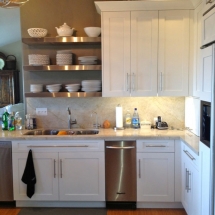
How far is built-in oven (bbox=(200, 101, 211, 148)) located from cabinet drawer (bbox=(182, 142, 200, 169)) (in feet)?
1.02

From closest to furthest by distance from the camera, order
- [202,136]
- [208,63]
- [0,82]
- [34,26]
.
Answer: [208,63], [202,136], [34,26], [0,82]

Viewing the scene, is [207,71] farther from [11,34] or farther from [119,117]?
[11,34]

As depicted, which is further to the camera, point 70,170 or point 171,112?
point 171,112

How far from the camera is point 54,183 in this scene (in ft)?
10.1

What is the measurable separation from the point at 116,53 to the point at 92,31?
42 centimetres

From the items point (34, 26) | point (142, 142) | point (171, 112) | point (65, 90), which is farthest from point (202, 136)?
point (34, 26)

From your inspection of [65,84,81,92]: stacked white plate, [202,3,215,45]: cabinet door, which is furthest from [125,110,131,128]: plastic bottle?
[202,3,215,45]: cabinet door

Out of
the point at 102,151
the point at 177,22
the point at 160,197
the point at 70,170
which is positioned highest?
the point at 177,22

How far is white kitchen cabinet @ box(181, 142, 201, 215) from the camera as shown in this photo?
7.78ft

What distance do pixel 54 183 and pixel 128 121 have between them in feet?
4.08

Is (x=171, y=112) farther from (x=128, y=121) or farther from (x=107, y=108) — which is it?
(x=107, y=108)

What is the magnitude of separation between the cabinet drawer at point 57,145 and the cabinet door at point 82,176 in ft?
0.20

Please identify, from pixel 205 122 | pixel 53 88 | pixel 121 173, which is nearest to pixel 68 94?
pixel 53 88

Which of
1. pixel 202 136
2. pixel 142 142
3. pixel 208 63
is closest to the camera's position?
pixel 208 63
